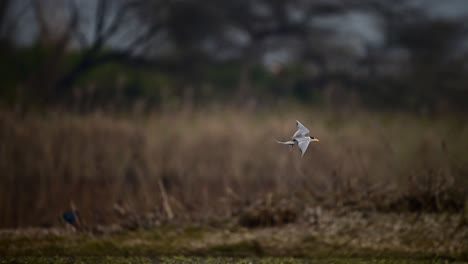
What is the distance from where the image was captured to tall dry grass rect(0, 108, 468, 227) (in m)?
5.23

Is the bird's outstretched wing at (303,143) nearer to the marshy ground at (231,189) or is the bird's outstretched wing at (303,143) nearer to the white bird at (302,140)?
the white bird at (302,140)

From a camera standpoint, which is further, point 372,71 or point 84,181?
point 372,71

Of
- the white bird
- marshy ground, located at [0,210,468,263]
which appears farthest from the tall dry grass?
the white bird

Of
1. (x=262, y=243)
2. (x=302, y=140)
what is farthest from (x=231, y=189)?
(x=302, y=140)

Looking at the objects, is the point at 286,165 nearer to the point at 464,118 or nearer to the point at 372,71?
the point at 464,118

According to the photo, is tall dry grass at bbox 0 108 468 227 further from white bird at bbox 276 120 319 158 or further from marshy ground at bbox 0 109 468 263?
white bird at bbox 276 120 319 158

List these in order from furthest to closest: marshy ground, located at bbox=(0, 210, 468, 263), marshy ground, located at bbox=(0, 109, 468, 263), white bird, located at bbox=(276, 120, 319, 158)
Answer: marshy ground, located at bbox=(0, 109, 468, 263) < marshy ground, located at bbox=(0, 210, 468, 263) < white bird, located at bbox=(276, 120, 319, 158)

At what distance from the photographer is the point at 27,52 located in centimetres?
798

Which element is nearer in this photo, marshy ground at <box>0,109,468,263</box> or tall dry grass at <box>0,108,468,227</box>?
marshy ground at <box>0,109,468,263</box>

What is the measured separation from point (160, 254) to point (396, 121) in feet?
12.3

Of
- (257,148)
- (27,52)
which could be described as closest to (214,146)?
(257,148)

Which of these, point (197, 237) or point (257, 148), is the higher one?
point (257, 148)

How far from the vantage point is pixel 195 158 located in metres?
6.87

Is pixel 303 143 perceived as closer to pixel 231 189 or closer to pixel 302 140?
pixel 302 140
